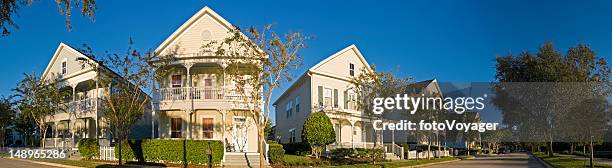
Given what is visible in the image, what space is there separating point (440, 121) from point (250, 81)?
86.7 ft

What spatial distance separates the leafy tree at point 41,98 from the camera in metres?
35.0

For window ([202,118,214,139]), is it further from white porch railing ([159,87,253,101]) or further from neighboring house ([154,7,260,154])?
white porch railing ([159,87,253,101])

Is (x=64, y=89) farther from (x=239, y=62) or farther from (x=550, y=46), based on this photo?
(x=550, y=46)

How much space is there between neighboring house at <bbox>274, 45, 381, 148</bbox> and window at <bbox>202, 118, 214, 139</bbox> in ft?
24.8

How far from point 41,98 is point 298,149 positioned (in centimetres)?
1702

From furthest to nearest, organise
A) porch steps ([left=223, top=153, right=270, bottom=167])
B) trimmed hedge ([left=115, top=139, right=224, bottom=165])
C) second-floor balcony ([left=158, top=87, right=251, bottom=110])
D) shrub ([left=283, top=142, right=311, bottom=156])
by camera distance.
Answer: shrub ([left=283, top=142, right=311, bottom=156]) < second-floor balcony ([left=158, top=87, right=251, bottom=110]) < porch steps ([left=223, top=153, right=270, bottom=167]) < trimmed hedge ([left=115, top=139, right=224, bottom=165])

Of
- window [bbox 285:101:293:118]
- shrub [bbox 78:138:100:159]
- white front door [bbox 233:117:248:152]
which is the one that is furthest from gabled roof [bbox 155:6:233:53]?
window [bbox 285:101:293:118]

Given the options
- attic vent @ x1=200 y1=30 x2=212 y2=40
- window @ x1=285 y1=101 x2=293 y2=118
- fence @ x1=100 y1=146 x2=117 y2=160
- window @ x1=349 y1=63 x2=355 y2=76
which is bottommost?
fence @ x1=100 y1=146 x2=117 y2=160

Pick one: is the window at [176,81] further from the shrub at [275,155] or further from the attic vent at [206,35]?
the shrub at [275,155]

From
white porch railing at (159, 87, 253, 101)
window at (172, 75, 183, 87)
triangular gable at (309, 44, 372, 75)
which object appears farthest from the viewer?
triangular gable at (309, 44, 372, 75)

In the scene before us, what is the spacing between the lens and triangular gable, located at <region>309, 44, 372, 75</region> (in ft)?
120

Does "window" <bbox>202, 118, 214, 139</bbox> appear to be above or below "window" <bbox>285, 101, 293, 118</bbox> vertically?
below

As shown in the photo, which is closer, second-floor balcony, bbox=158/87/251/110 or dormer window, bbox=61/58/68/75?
second-floor balcony, bbox=158/87/251/110

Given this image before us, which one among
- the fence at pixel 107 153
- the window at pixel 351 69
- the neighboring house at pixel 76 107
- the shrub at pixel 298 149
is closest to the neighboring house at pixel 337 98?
the window at pixel 351 69
